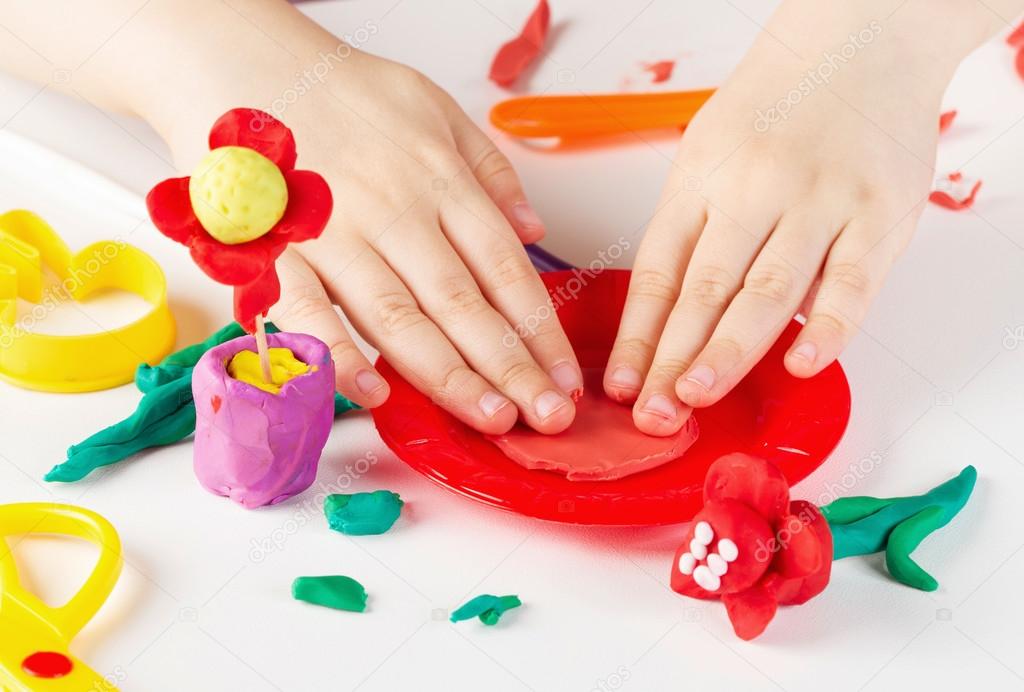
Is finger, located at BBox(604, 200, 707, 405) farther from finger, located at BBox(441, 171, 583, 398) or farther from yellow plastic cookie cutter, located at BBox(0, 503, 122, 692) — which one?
yellow plastic cookie cutter, located at BBox(0, 503, 122, 692)

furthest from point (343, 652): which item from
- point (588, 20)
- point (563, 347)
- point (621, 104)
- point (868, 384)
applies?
point (588, 20)

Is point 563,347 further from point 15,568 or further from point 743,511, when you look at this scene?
point 15,568

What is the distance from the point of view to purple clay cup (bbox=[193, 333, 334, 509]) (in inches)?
32.2

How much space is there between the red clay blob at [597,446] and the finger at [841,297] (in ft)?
0.36

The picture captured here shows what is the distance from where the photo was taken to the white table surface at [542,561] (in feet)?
2.42

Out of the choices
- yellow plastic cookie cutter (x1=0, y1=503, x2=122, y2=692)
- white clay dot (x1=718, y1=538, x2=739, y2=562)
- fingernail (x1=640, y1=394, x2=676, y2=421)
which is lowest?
yellow plastic cookie cutter (x1=0, y1=503, x2=122, y2=692)

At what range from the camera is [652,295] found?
1.04m

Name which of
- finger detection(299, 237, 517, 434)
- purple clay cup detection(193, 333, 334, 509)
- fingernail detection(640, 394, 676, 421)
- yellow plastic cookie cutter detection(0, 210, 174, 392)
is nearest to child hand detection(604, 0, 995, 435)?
fingernail detection(640, 394, 676, 421)

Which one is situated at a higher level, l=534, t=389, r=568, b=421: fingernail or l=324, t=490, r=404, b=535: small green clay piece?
l=534, t=389, r=568, b=421: fingernail

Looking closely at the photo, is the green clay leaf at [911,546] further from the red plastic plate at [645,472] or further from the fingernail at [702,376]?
the fingernail at [702,376]

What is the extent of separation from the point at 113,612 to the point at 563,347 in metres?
0.41

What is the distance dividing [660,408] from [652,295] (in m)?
0.16

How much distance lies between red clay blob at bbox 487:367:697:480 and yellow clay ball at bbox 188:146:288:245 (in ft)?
0.93

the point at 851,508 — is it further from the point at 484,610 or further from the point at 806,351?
the point at 484,610
